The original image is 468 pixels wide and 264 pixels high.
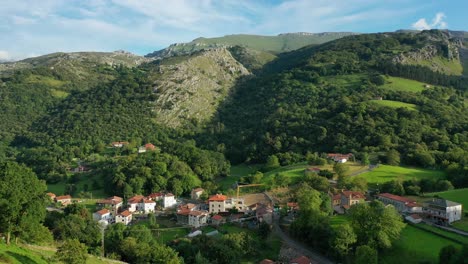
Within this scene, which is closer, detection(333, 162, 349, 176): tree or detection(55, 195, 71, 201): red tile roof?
detection(55, 195, 71, 201): red tile roof

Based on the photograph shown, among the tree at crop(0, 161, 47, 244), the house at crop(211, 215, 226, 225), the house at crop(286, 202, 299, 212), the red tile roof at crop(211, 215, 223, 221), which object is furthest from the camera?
the house at crop(286, 202, 299, 212)

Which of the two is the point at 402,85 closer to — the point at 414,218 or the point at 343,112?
the point at 343,112

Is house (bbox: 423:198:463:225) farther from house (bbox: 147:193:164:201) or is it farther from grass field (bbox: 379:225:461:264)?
house (bbox: 147:193:164:201)

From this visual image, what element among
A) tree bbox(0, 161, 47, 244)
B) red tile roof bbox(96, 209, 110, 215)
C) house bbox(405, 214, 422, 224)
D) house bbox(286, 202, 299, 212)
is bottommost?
red tile roof bbox(96, 209, 110, 215)

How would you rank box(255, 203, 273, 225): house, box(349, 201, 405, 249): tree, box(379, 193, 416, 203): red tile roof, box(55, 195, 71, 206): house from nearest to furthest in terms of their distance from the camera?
box(349, 201, 405, 249): tree
box(379, 193, 416, 203): red tile roof
box(255, 203, 273, 225): house
box(55, 195, 71, 206): house

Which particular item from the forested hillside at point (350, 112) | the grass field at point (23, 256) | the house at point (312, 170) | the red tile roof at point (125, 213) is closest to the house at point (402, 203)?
the house at point (312, 170)

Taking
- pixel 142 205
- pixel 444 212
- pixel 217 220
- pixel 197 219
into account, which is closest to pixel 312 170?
pixel 217 220

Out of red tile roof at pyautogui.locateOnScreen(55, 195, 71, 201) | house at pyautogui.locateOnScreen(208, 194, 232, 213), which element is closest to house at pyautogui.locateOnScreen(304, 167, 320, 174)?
house at pyautogui.locateOnScreen(208, 194, 232, 213)

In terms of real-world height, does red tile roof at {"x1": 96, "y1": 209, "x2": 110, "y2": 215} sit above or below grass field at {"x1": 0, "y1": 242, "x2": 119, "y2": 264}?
below
